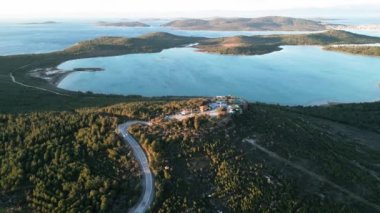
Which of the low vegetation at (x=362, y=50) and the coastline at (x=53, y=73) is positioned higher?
the low vegetation at (x=362, y=50)

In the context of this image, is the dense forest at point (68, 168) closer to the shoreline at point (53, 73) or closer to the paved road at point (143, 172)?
the paved road at point (143, 172)

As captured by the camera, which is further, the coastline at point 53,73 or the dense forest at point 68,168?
the coastline at point 53,73

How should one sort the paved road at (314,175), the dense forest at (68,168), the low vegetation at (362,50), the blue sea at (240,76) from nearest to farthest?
1. the dense forest at (68,168)
2. the paved road at (314,175)
3. the blue sea at (240,76)
4. the low vegetation at (362,50)

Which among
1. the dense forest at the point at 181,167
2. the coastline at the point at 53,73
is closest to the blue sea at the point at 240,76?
the coastline at the point at 53,73

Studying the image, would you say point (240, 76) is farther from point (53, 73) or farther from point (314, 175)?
point (314, 175)

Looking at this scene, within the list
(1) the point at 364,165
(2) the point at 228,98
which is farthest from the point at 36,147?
(1) the point at 364,165

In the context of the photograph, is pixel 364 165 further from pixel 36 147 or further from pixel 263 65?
pixel 263 65
